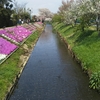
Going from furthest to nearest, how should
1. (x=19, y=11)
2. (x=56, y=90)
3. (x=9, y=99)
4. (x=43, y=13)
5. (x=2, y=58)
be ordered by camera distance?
1. (x=43, y=13)
2. (x=19, y=11)
3. (x=2, y=58)
4. (x=56, y=90)
5. (x=9, y=99)

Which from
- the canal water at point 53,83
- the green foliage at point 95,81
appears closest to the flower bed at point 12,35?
the canal water at point 53,83

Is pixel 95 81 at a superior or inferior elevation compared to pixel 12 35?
inferior

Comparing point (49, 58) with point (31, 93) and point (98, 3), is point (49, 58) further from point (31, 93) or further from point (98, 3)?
point (31, 93)

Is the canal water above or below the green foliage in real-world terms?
below

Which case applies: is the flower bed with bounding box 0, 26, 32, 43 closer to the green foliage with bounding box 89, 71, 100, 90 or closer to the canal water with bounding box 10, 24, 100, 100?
the canal water with bounding box 10, 24, 100, 100

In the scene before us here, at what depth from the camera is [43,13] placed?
19675 cm

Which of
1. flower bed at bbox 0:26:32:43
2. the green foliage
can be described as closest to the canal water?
the green foliage

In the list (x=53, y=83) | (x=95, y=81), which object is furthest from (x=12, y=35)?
(x=95, y=81)

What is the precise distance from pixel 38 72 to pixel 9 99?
6.86m

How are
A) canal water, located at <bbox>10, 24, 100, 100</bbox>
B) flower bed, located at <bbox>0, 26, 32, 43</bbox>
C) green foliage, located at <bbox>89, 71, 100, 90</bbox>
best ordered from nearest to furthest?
canal water, located at <bbox>10, 24, 100, 100</bbox> → green foliage, located at <bbox>89, 71, 100, 90</bbox> → flower bed, located at <bbox>0, 26, 32, 43</bbox>

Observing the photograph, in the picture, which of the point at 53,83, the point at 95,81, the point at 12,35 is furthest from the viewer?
the point at 12,35

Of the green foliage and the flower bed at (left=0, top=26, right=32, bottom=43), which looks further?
the flower bed at (left=0, top=26, right=32, bottom=43)

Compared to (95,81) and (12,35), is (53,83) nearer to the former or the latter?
(95,81)

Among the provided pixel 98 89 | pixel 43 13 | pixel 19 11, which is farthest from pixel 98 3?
pixel 43 13
